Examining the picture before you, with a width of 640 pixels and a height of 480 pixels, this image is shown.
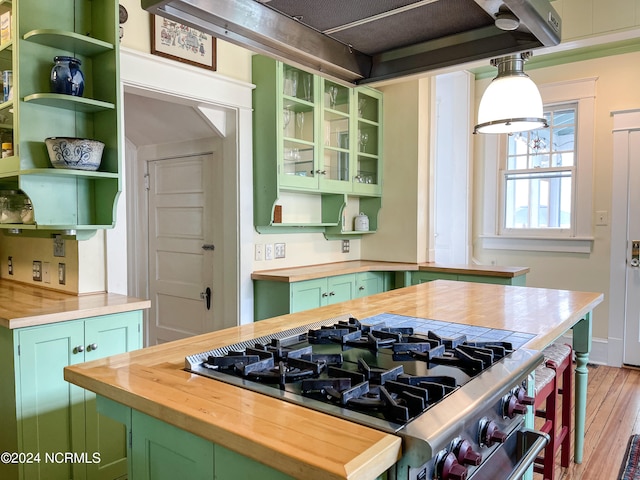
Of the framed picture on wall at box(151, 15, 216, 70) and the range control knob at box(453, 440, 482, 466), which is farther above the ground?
the framed picture on wall at box(151, 15, 216, 70)

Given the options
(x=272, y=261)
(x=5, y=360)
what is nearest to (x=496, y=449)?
(x=5, y=360)

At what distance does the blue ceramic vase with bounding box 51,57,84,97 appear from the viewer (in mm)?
2178

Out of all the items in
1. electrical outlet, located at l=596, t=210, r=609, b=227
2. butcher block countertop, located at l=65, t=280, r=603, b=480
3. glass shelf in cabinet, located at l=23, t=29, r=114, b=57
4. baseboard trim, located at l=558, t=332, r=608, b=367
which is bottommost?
baseboard trim, located at l=558, t=332, r=608, b=367

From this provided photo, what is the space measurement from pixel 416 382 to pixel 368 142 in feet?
11.4

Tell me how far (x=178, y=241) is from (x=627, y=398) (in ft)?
11.5

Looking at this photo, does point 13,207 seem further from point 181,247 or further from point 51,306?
point 181,247

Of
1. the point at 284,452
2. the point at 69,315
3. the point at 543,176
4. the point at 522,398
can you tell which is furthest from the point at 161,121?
the point at 543,176

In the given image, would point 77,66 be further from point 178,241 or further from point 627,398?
point 627,398

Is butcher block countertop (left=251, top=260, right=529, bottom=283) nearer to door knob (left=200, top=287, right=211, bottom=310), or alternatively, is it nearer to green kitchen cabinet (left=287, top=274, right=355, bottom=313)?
green kitchen cabinet (left=287, top=274, right=355, bottom=313)

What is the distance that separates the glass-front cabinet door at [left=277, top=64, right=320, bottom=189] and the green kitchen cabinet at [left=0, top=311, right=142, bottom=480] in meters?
1.67

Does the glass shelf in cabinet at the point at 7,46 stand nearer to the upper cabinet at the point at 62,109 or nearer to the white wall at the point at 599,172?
the upper cabinet at the point at 62,109

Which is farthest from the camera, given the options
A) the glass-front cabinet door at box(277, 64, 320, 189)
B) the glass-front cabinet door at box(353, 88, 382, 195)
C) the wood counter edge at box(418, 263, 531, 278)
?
the glass-front cabinet door at box(353, 88, 382, 195)

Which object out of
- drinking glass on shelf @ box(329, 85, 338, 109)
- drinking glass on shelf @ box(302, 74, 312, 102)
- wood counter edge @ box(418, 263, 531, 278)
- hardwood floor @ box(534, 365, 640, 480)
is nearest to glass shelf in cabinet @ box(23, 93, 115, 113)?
drinking glass on shelf @ box(302, 74, 312, 102)

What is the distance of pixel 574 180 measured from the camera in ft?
14.3
